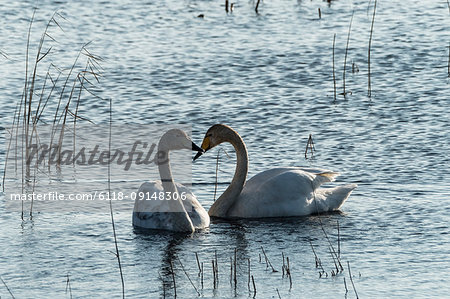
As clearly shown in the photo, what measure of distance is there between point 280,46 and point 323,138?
17.0 feet

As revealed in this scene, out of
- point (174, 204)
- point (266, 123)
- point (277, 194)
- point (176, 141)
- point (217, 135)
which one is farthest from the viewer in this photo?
point (266, 123)

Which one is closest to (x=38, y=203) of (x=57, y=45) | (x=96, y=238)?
(x=96, y=238)

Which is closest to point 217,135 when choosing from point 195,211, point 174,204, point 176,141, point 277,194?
point 176,141

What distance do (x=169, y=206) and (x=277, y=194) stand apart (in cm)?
125

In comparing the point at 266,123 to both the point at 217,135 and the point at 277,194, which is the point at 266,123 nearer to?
the point at 217,135

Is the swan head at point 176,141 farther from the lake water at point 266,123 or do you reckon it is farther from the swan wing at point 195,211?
the lake water at point 266,123

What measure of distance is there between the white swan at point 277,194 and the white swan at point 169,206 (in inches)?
14.7

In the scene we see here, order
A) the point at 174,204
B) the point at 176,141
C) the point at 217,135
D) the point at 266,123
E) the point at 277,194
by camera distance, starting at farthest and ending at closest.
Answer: the point at 266,123
the point at 217,135
the point at 277,194
the point at 176,141
the point at 174,204

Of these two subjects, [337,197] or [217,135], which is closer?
[337,197]

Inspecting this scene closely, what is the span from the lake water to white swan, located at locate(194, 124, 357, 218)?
0.23 m

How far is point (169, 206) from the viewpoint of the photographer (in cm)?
991

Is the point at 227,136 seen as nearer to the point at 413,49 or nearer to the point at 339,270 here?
the point at 339,270

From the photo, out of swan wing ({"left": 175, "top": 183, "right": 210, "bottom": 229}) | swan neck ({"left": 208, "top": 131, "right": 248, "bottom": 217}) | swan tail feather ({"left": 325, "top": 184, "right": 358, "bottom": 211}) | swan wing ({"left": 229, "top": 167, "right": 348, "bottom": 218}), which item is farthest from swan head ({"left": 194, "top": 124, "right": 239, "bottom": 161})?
swan tail feather ({"left": 325, "top": 184, "right": 358, "bottom": 211})

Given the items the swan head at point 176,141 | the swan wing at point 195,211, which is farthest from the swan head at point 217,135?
the swan wing at point 195,211
